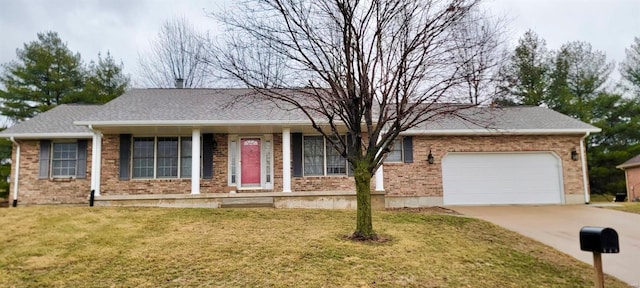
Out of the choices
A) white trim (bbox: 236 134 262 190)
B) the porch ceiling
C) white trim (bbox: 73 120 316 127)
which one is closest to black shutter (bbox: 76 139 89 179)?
the porch ceiling

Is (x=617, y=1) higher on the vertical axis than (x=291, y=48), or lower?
higher

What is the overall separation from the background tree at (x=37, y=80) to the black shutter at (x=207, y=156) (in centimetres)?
1312

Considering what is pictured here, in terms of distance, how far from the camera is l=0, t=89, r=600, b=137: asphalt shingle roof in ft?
40.3

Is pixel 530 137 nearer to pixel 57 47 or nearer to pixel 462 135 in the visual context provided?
pixel 462 135

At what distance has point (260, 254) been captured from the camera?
648 cm

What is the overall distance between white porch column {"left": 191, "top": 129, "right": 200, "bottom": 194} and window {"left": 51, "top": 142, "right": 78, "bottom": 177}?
4.43m

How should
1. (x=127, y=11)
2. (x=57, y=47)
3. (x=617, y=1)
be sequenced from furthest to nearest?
1. (x=57, y=47)
2. (x=617, y=1)
3. (x=127, y=11)

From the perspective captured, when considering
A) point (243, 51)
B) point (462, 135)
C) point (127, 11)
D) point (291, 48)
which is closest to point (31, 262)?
point (243, 51)

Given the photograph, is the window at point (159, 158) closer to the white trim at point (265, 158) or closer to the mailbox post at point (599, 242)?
the white trim at point (265, 158)

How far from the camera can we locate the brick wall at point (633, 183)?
19.4 m

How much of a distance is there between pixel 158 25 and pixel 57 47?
5716mm

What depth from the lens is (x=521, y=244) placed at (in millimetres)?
7910

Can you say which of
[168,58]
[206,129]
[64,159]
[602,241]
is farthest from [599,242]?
[168,58]

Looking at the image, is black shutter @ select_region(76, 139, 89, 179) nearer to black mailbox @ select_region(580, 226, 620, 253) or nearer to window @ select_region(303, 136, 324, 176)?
window @ select_region(303, 136, 324, 176)
